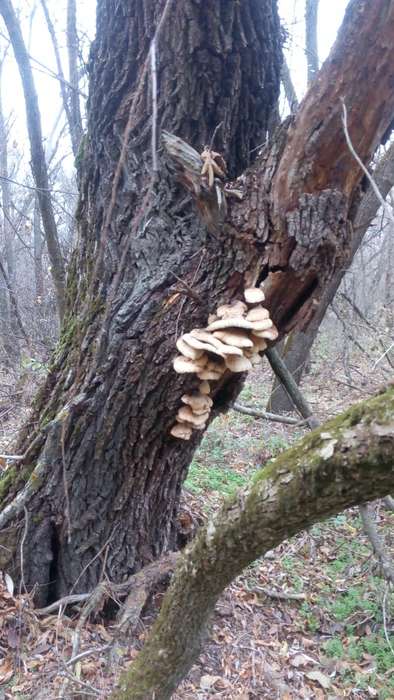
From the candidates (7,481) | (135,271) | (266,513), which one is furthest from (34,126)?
(266,513)

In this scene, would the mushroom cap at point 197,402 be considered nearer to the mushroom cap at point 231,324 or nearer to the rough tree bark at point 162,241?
the rough tree bark at point 162,241

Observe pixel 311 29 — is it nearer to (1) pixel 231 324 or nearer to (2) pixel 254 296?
(2) pixel 254 296

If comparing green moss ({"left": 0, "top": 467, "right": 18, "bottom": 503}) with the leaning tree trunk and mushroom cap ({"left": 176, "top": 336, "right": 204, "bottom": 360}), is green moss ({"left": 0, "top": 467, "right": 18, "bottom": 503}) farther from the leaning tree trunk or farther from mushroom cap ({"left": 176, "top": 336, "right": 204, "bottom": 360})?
mushroom cap ({"left": 176, "top": 336, "right": 204, "bottom": 360})

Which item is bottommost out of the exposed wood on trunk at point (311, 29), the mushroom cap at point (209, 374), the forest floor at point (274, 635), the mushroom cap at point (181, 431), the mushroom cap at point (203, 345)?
the forest floor at point (274, 635)

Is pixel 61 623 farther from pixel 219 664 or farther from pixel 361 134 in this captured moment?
pixel 361 134

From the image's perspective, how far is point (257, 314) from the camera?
2.02m

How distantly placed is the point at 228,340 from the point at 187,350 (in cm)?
17

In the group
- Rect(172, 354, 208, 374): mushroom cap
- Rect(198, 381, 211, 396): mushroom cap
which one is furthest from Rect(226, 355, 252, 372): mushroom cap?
Rect(198, 381, 211, 396): mushroom cap

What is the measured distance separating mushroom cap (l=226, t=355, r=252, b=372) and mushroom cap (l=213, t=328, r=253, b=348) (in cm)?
8

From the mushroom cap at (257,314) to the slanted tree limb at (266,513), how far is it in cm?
71

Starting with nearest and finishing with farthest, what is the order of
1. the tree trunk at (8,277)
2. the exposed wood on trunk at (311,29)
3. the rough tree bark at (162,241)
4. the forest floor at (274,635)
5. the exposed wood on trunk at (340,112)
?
the exposed wood on trunk at (340,112) < the rough tree bark at (162,241) < the forest floor at (274,635) < the exposed wood on trunk at (311,29) < the tree trunk at (8,277)

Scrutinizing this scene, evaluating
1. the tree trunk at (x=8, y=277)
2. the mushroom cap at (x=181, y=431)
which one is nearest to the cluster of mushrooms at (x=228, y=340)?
the mushroom cap at (x=181, y=431)

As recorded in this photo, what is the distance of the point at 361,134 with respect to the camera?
184cm

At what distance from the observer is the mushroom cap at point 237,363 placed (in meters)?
2.01
